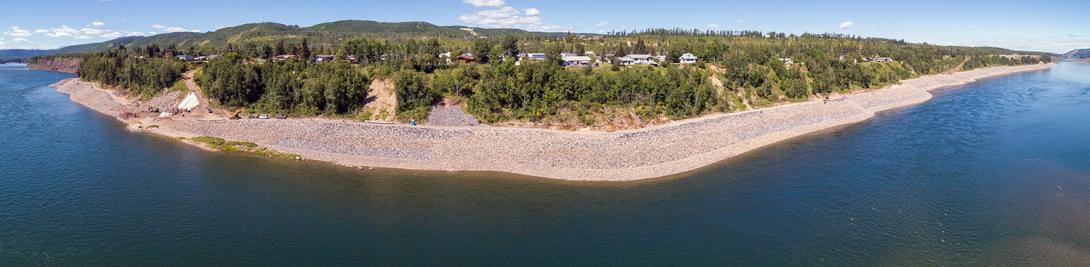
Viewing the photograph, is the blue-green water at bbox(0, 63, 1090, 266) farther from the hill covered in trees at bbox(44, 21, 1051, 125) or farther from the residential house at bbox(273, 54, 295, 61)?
the residential house at bbox(273, 54, 295, 61)

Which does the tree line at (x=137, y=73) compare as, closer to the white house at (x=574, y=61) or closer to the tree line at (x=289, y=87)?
the tree line at (x=289, y=87)

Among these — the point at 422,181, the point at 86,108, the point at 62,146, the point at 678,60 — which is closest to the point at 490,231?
the point at 422,181

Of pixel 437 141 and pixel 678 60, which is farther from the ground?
pixel 678 60

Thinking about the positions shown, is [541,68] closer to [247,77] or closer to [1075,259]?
[247,77]

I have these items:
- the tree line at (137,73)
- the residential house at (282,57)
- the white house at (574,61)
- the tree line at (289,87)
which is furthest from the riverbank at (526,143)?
the white house at (574,61)

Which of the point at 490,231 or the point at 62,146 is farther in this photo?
the point at 62,146

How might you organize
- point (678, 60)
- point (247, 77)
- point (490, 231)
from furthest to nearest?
point (678, 60), point (247, 77), point (490, 231)
